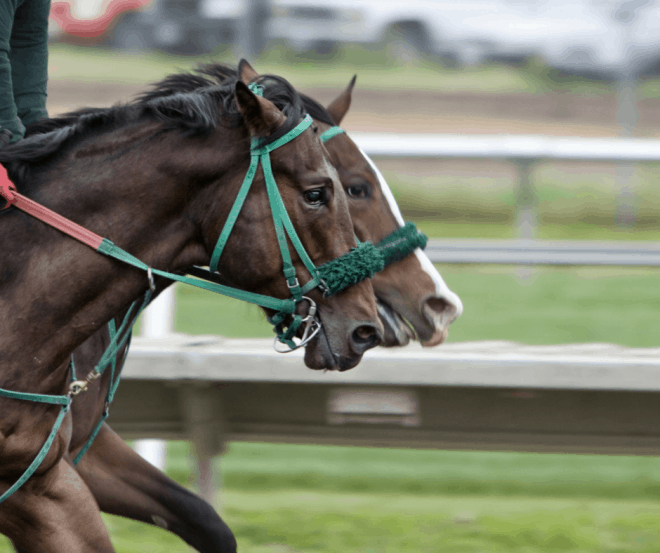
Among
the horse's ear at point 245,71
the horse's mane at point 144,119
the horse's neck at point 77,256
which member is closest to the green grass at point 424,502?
the horse's neck at point 77,256

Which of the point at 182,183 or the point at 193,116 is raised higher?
the point at 193,116

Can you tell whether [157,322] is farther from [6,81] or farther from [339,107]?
[6,81]

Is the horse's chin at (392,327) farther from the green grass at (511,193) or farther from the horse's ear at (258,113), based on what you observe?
the green grass at (511,193)

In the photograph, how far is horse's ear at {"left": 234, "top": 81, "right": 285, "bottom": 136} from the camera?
2098 millimetres

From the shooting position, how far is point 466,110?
15523 mm

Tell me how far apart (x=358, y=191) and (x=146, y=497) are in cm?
115

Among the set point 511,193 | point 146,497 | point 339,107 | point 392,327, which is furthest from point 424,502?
point 511,193

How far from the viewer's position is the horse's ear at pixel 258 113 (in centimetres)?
210

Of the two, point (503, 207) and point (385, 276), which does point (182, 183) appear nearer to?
point (385, 276)

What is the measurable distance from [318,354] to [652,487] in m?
2.69

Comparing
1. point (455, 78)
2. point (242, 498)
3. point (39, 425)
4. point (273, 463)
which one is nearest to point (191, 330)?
point (273, 463)

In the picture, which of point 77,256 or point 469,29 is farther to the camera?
point 469,29

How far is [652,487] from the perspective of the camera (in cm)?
430

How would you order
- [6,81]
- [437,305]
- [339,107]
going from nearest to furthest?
[6,81] → [437,305] → [339,107]
